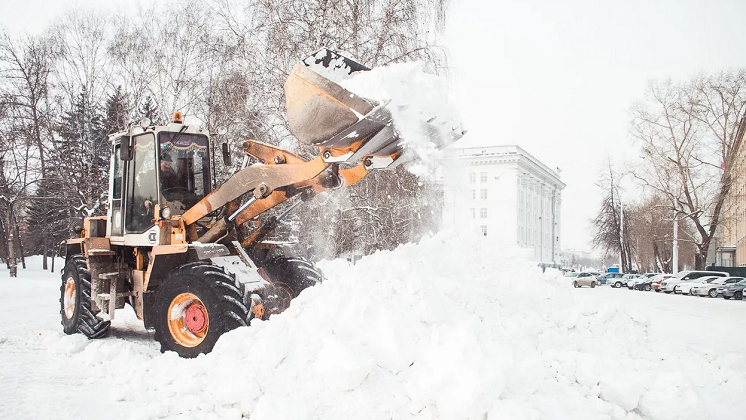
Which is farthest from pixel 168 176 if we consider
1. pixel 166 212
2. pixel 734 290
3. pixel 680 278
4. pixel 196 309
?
pixel 680 278

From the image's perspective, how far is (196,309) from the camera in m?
5.95

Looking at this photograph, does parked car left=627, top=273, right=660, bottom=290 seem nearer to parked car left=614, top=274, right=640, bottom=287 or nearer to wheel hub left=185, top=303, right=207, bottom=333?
parked car left=614, top=274, right=640, bottom=287

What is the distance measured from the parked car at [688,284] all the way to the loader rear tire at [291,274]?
2535 centimetres

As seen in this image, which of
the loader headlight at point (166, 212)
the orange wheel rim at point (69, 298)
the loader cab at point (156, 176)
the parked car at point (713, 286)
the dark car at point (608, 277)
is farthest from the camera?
the dark car at point (608, 277)

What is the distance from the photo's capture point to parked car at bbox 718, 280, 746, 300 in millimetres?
23906

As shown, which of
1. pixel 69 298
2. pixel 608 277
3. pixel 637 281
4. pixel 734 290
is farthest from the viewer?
pixel 608 277

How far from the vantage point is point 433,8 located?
1481 cm

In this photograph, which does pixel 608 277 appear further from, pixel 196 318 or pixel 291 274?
pixel 196 318

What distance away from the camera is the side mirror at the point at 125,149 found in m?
6.93

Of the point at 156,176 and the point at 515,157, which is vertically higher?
the point at 515,157

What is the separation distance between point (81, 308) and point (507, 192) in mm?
43154

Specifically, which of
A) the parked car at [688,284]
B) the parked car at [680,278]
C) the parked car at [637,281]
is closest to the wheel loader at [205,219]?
the parked car at [688,284]

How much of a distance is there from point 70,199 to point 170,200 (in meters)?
17.0

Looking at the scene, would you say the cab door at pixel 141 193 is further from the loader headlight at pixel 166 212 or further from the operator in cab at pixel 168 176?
the loader headlight at pixel 166 212
